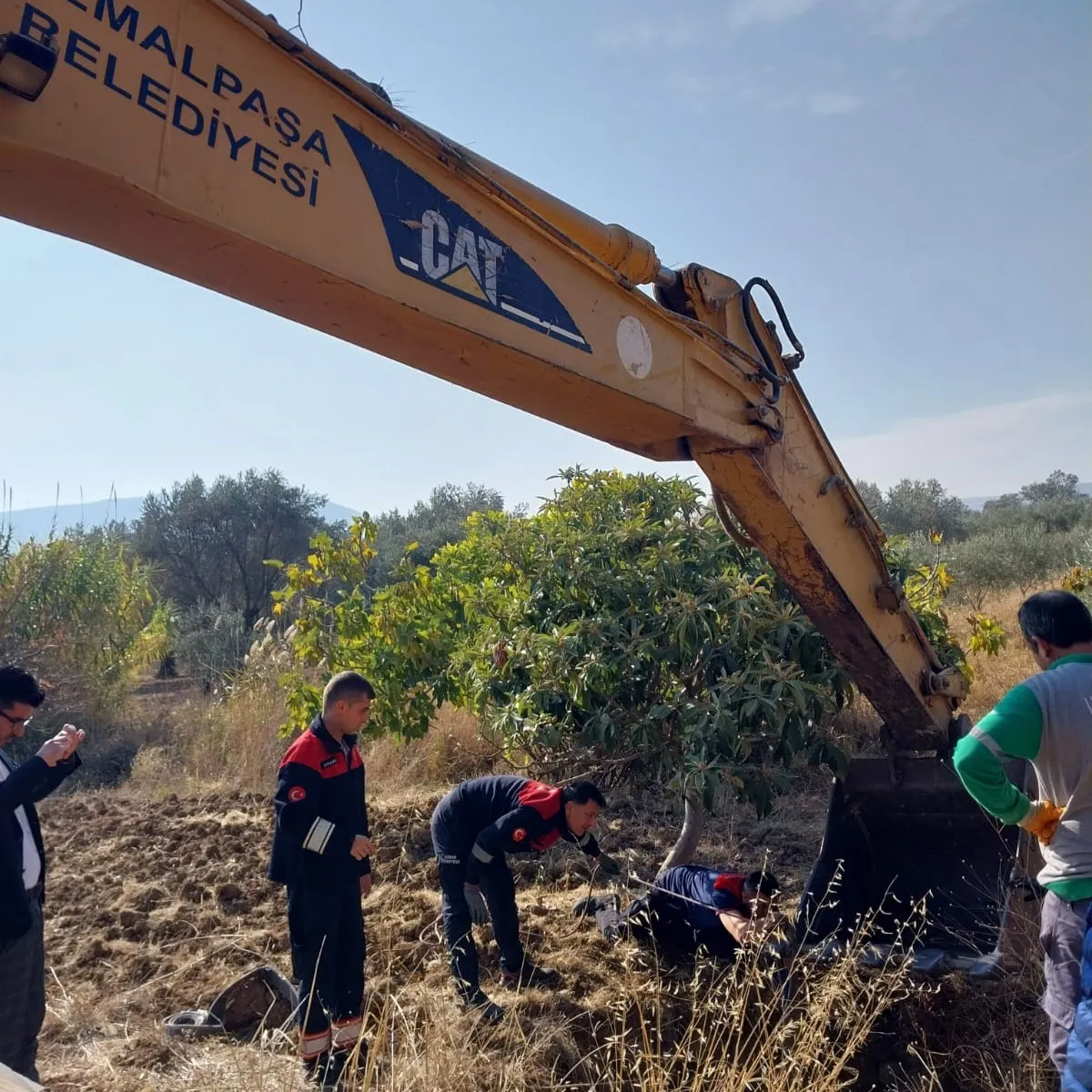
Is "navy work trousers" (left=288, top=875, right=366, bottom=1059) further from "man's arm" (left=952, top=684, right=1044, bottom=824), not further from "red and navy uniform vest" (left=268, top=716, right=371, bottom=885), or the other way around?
"man's arm" (left=952, top=684, right=1044, bottom=824)

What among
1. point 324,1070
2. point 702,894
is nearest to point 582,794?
point 702,894

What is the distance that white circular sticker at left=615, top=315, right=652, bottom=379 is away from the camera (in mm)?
3025

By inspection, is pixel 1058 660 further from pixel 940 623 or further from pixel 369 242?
pixel 940 623

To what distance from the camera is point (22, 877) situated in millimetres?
3268

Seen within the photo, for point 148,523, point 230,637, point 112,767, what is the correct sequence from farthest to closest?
point 148,523, point 230,637, point 112,767

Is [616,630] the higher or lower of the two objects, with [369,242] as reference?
lower

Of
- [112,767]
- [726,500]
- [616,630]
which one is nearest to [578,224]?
[726,500]

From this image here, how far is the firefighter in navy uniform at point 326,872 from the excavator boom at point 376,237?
5.79ft

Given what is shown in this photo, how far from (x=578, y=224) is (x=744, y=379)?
0.91 meters

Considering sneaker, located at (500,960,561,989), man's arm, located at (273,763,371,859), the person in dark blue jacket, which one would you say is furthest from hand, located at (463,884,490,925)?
the person in dark blue jacket

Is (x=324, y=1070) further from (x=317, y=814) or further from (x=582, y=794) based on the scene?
(x=582, y=794)

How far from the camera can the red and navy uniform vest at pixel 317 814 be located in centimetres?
377

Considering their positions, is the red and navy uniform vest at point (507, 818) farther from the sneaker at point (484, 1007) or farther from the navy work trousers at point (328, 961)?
the navy work trousers at point (328, 961)

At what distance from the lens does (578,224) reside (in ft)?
10.3
